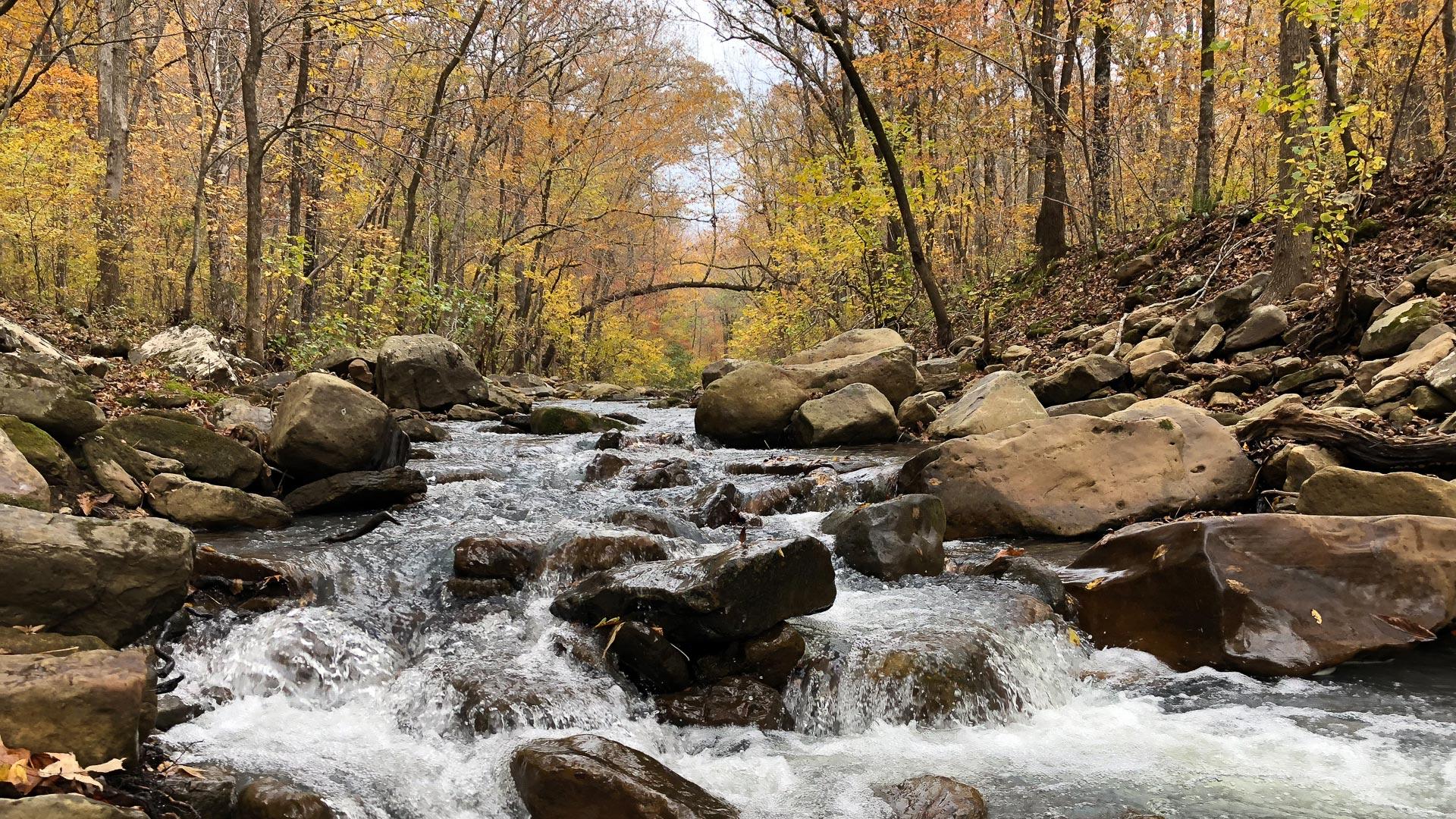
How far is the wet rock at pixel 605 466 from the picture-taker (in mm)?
8703

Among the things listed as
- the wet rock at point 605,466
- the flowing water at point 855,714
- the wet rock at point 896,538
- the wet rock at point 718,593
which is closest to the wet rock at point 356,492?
the flowing water at point 855,714

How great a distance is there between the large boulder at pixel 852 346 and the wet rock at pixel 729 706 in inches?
328

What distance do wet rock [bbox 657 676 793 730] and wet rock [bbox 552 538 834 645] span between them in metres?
0.26

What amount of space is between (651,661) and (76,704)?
2.46 metres

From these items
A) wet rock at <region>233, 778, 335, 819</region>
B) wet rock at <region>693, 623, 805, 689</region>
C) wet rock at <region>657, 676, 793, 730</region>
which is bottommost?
wet rock at <region>657, 676, 793, 730</region>

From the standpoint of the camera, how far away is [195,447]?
6691mm

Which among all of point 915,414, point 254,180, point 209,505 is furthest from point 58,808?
point 254,180

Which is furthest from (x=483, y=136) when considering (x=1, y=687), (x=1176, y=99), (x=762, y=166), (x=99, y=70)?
(x=1, y=687)

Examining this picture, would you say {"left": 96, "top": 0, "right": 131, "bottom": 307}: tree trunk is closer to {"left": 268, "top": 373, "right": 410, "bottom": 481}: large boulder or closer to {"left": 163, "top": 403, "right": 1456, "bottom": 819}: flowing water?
{"left": 268, "top": 373, "right": 410, "bottom": 481}: large boulder

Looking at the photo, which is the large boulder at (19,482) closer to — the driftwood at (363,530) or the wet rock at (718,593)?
the driftwood at (363,530)

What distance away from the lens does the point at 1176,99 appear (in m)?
16.9

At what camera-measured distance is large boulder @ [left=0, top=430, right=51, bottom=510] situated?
4723mm

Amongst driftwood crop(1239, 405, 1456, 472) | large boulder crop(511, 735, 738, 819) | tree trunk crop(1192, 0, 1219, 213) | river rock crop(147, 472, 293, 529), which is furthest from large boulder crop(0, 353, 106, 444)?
tree trunk crop(1192, 0, 1219, 213)

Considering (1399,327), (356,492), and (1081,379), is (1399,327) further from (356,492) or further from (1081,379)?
(356,492)
